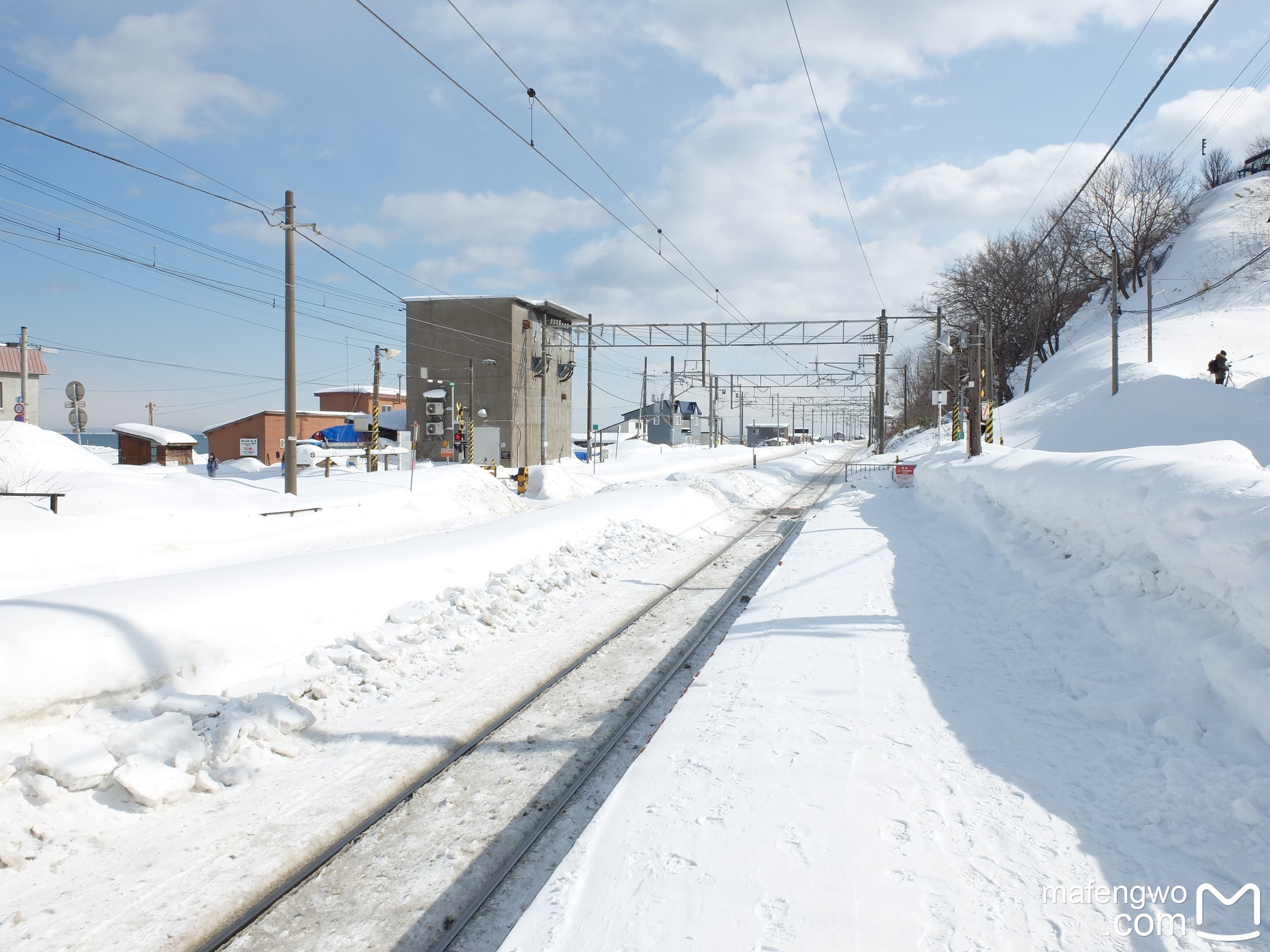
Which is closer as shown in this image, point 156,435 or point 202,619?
point 202,619

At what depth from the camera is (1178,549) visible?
17.6 ft

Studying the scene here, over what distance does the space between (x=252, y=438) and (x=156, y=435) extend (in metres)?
7.88

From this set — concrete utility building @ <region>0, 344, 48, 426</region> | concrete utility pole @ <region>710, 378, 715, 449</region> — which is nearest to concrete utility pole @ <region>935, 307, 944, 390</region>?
concrete utility pole @ <region>710, 378, 715, 449</region>

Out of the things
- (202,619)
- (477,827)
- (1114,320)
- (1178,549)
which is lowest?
(477,827)

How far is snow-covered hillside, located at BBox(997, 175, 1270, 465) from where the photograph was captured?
23.9m

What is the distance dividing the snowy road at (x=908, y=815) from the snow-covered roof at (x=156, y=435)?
146ft

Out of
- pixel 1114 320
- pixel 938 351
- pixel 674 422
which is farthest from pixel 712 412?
pixel 1114 320

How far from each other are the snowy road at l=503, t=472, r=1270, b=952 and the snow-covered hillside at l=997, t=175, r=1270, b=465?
20049mm

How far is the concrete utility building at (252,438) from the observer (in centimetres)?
4869

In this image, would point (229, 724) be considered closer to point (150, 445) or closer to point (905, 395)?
point (150, 445)

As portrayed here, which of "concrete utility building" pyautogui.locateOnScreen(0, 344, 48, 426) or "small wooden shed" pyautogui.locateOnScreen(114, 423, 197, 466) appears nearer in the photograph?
"small wooden shed" pyautogui.locateOnScreen(114, 423, 197, 466)

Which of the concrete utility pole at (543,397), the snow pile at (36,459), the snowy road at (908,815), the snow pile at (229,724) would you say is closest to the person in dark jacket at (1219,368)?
the snowy road at (908,815)

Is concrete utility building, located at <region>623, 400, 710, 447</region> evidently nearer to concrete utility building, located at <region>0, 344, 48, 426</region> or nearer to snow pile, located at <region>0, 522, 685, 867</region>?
concrete utility building, located at <region>0, 344, 48, 426</region>

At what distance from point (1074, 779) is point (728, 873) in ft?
7.51
